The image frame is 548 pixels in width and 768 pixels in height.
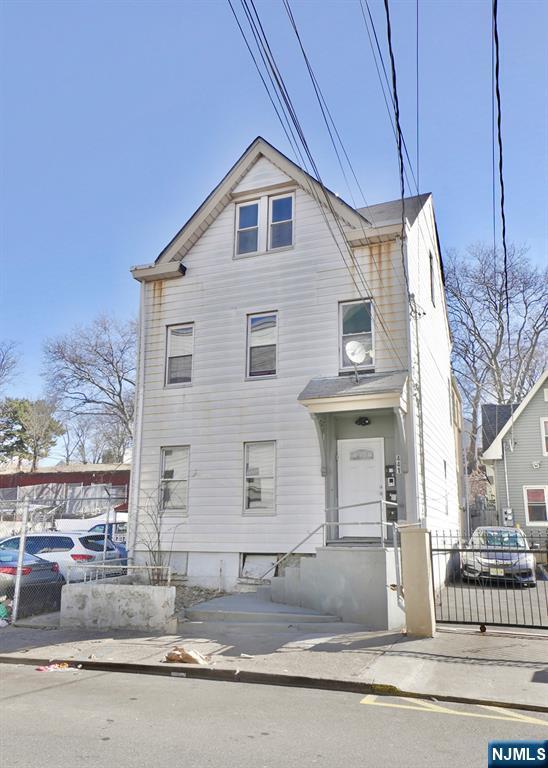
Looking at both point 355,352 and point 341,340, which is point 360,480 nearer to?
point 355,352

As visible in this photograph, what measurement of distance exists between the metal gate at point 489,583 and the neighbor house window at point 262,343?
209 inches

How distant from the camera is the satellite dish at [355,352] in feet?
39.0

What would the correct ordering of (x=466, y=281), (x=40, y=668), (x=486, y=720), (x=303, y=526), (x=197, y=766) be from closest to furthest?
(x=197, y=766)
(x=486, y=720)
(x=40, y=668)
(x=303, y=526)
(x=466, y=281)

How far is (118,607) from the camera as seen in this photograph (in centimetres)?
994

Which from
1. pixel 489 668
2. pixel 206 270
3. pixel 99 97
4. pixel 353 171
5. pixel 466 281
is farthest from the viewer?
pixel 466 281

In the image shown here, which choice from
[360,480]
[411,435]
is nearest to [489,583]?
Result: [360,480]

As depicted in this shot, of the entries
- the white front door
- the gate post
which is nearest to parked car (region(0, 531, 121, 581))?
the white front door

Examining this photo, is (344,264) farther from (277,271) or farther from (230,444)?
(230,444)

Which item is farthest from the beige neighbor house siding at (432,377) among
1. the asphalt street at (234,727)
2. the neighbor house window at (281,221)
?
the asphalt street at (234,727)

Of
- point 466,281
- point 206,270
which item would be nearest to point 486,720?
point 206,270

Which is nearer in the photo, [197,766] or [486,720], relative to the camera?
[197,766]

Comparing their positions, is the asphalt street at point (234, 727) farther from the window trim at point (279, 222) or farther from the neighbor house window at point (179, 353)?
the window trim at point (279, 222)

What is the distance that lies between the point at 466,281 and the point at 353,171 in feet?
87.1

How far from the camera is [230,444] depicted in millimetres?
13477
